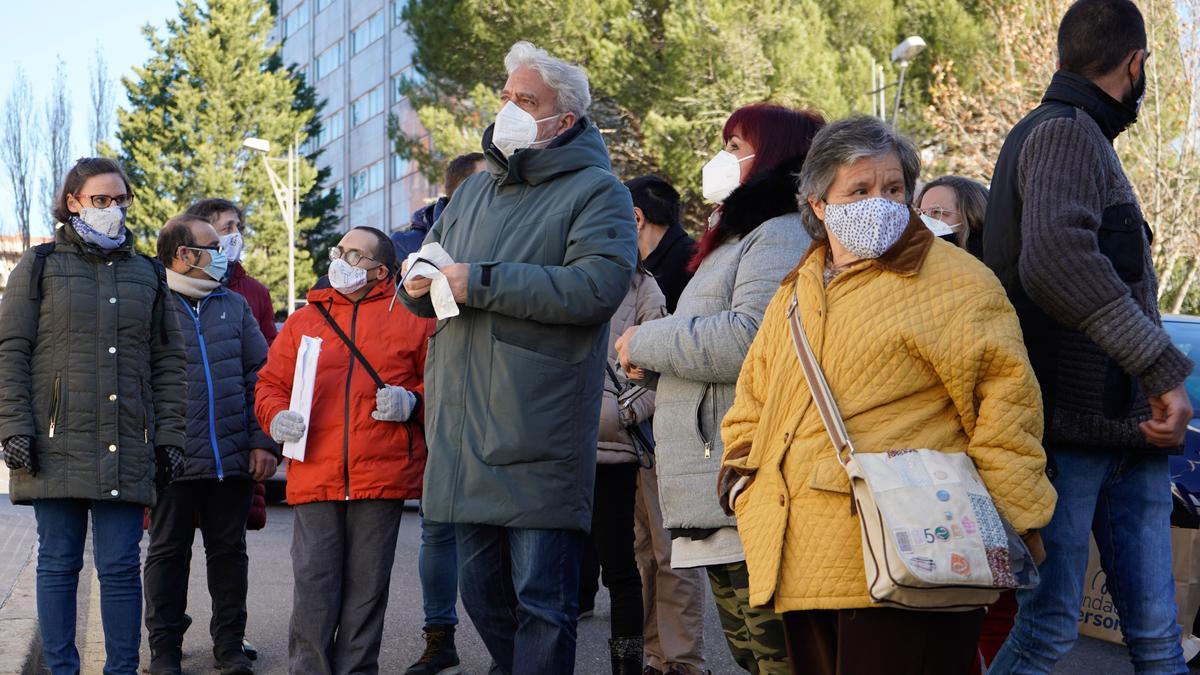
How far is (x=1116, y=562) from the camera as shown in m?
3.88

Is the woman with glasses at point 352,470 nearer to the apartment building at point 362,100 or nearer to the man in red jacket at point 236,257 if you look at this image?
the man in red jacket at point 236,257

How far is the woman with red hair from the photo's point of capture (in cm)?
404

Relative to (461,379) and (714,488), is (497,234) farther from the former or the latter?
(714,488)

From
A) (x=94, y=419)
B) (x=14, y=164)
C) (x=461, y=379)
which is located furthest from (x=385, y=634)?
(x=14, y=164)

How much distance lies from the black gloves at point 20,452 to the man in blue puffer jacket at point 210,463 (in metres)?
0.96

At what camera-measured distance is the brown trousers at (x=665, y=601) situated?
18.9ft

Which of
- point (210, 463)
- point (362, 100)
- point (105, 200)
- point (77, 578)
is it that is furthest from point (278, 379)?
point (362, 100)

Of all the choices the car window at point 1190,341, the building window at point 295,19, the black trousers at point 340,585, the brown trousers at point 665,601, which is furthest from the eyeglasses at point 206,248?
the building window at point 295,19

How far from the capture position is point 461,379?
4305 millimetres

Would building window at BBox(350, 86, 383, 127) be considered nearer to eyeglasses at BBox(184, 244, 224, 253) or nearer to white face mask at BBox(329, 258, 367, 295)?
eyeglasses at BBox(184, 244, 224, 253)

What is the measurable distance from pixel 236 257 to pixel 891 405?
4762mm

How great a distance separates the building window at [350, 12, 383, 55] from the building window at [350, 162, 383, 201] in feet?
15.4

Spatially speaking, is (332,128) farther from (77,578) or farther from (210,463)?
(77,578)

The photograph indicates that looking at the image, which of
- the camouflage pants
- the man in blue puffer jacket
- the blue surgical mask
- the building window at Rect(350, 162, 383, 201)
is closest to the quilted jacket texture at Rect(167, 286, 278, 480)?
the man in blue puffer jacket
